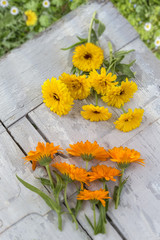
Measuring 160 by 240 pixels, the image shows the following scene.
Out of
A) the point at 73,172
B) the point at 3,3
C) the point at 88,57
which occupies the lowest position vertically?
the point at 73,172

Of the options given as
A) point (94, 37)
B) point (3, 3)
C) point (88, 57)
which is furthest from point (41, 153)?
point (3, 3)

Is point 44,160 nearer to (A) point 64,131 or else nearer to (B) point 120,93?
(A) point 64,131

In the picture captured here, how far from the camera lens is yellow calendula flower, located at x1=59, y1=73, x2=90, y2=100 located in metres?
1.32

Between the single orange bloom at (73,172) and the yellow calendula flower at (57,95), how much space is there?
26cm

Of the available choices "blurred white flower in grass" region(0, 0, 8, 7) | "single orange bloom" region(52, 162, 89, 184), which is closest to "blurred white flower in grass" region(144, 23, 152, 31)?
"blurred white flower in grass" region(0, 0, 8, 7)

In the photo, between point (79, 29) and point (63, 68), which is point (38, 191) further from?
point (79, 29)

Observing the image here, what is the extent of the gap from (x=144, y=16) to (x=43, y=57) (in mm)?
818

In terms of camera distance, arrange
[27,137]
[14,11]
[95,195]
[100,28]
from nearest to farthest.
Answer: [95,195], [27,137], [100,28], [14,11]

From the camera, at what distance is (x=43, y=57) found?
160cm

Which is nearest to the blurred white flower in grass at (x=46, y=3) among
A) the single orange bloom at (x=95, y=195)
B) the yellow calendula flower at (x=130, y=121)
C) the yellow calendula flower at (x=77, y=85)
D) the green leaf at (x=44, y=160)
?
the yellow calendula flower at (x=77, y=85)

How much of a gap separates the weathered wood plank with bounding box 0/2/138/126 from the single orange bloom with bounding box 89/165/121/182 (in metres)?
0.47

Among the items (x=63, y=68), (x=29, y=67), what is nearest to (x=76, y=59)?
(x=63, y=68)

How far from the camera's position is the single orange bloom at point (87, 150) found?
4.28 feet

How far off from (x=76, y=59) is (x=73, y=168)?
505 mm
